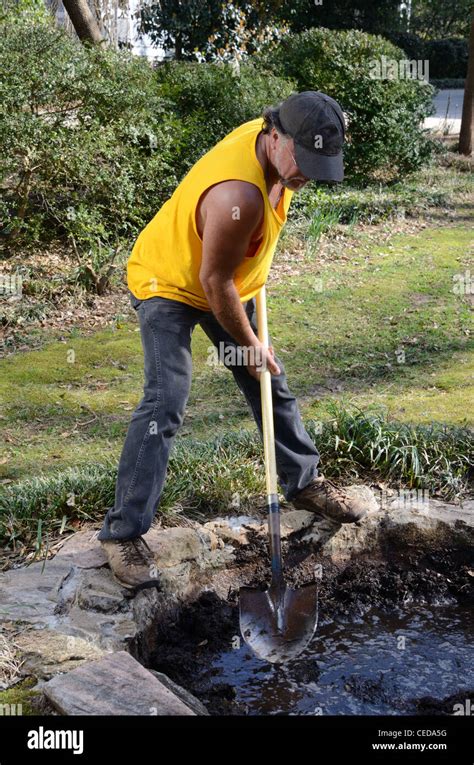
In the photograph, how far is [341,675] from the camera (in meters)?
3.82

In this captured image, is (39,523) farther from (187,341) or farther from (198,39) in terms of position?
(198,39)

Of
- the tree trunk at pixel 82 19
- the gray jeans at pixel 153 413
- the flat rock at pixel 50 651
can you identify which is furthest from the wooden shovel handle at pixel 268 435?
the tree trunk at pixel 82 19

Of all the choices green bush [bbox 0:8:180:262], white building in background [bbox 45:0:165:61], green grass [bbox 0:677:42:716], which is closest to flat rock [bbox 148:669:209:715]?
green grass [bbox 0:677:42:716]

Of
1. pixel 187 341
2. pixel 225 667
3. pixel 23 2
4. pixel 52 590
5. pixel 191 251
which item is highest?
pixel 23 2

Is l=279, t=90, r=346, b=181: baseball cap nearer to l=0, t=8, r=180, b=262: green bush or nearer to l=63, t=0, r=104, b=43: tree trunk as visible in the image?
l=0, t=8, r=180, b=262: green bush

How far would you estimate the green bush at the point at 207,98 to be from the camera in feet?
35.0

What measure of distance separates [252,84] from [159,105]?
2091 millimetres

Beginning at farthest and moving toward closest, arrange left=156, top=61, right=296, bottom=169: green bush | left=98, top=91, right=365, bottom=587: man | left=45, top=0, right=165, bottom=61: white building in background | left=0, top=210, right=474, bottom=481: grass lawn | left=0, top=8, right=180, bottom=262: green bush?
left=45, top=0, right=165, bottom=61: white building in background < left=156, top=61, right=296, bottom=169: green bush < left=0, top=8, right=180, bottom=262: green bush < left=0, top=210, right=474, bottom=481: grass lawn < left=98, top=91, right=365, bottom=587: man

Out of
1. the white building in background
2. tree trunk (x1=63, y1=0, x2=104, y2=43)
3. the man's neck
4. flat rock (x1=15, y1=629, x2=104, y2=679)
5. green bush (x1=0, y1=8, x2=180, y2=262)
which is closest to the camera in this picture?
flat rock (x1=15, y1=629, x2=104, y2=679)

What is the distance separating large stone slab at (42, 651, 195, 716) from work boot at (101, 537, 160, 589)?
0.64m

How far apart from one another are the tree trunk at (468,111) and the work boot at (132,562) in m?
13.6

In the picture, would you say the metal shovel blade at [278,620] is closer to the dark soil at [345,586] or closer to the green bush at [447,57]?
the dark soil at [345,586]

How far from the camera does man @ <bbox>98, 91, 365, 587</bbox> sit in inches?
135
